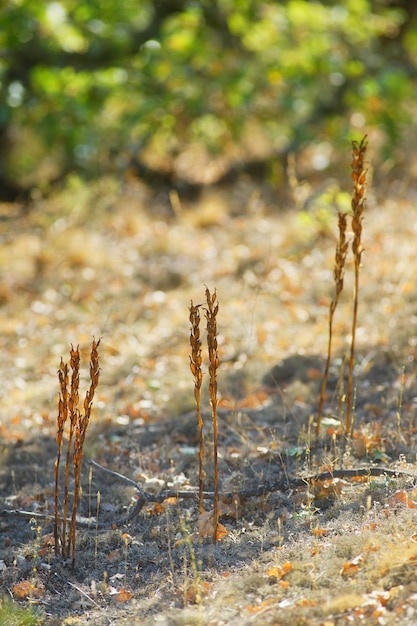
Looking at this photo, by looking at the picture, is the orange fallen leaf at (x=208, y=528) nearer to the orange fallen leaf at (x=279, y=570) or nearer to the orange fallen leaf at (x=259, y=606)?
the orange fallen leaf at (x=279, y=570)

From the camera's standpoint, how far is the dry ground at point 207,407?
3402mm

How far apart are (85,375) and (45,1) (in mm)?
5637

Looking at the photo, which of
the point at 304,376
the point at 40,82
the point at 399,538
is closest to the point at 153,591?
the point at 399,538

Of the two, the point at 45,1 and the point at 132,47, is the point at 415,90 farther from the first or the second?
the point at 45,1

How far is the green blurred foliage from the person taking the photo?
31.8 feet

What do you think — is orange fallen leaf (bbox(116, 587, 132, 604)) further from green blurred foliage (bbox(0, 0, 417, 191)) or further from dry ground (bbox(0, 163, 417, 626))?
green blurred foliage (bbox(0, 0, 417, 191))

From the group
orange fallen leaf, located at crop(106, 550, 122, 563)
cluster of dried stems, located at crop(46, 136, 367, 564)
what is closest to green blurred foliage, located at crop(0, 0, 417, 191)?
cluster of dried stems, located at crop(46, 136, 367, 564)

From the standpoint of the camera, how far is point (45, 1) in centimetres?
994

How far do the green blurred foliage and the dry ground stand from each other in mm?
1080

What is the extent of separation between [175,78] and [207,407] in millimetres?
6291

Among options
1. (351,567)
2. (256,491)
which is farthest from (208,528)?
(351,567)

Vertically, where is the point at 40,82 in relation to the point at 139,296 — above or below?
above

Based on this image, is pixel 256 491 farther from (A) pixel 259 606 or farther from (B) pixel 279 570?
(A) pixel 259 606

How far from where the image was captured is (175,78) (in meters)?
10.5
